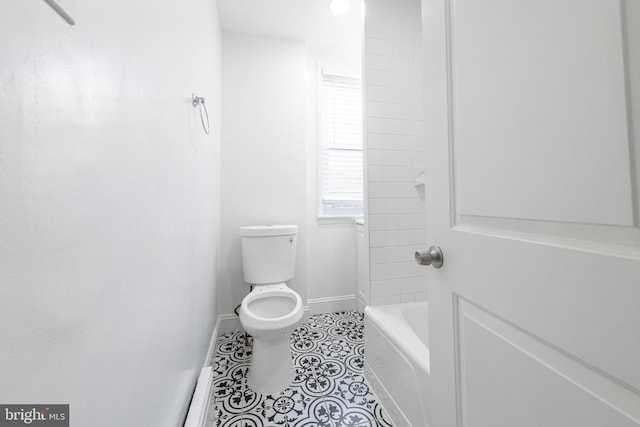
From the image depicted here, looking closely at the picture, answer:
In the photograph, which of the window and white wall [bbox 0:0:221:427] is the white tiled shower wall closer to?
the window

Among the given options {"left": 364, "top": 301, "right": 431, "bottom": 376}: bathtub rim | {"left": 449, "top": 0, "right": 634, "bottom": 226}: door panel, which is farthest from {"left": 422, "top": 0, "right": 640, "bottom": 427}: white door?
{"left": 364, "top": 301, "right": 431, "bottom": 376}: bathtub rim

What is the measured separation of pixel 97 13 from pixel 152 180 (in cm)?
36

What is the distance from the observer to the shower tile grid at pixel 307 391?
1.18 m

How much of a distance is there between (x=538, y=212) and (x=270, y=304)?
60.2 inches

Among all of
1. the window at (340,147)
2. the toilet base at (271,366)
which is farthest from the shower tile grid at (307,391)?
the window at (340,147)

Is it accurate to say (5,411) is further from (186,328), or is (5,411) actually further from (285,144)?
(285,144)

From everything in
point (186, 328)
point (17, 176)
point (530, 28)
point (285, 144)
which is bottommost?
point (186, 328)

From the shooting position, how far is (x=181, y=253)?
94 cm

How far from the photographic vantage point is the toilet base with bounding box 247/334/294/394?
1.35 metres

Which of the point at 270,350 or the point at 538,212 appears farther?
the point at 270,350

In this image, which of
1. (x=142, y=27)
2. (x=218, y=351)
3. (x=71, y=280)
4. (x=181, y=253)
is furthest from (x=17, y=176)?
(x=218, y=351)

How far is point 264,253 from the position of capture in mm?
1843

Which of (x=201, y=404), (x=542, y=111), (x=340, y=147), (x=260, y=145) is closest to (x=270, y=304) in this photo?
(x=201, y=404)

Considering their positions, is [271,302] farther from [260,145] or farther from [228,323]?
[260,145]
